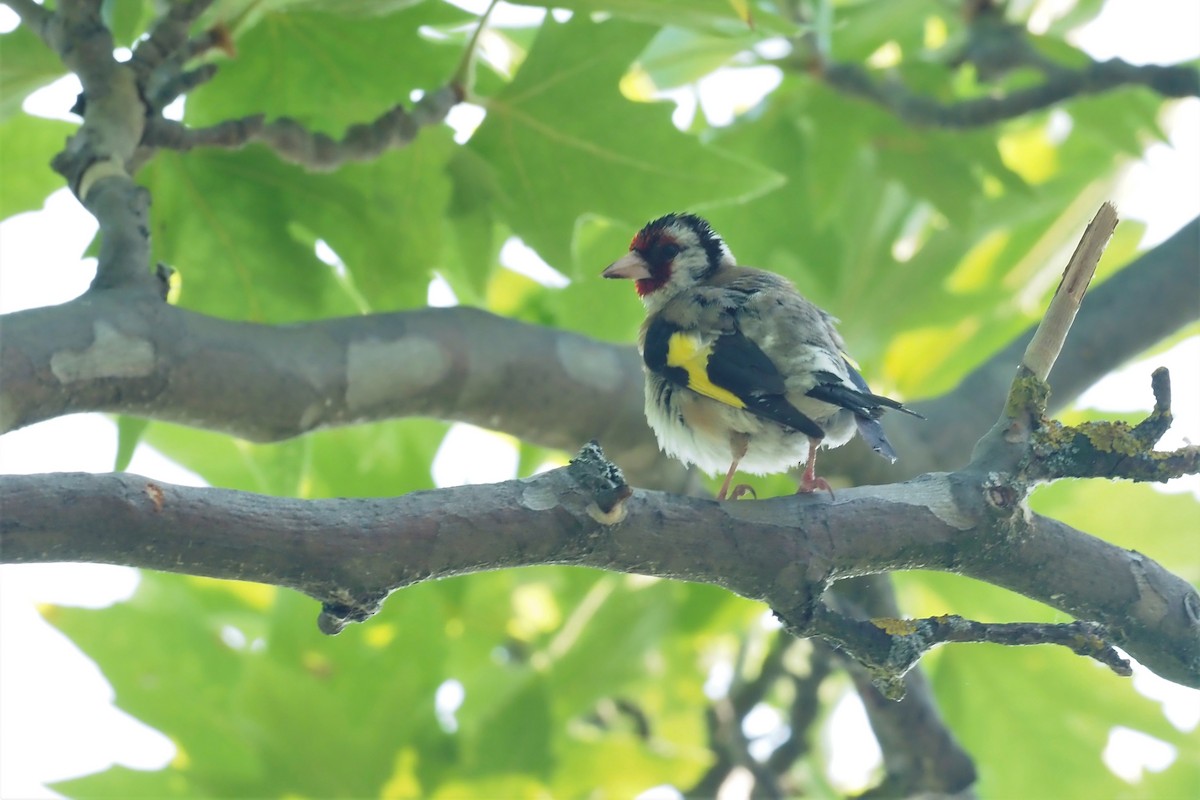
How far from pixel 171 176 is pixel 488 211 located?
732 millimetres

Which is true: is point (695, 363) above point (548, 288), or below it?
below

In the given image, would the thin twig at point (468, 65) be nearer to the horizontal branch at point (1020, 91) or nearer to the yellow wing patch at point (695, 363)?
the yellow wing patch at point (695, 363)

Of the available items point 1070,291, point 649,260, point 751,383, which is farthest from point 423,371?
point 1070,291

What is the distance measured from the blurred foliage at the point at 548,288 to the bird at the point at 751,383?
255 millimetres

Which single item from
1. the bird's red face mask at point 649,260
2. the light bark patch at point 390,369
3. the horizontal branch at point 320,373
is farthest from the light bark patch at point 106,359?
the bird's red face mask at point 649,260

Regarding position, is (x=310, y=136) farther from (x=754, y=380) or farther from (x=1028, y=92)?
(x=1028, y=92)

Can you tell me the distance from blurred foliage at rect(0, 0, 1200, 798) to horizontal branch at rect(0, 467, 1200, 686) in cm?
→ 104

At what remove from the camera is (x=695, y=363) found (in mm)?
2490

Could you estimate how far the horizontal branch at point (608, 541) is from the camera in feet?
4.74

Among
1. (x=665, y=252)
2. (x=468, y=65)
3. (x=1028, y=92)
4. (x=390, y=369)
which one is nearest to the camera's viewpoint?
(x=390, y=369)

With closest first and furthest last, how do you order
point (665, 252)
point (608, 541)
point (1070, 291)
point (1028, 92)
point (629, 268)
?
point (608, 541) < point (1070, 291) < point (629, 268) < point (665, 252) < point (1028, 92)

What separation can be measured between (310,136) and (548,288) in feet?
3.86

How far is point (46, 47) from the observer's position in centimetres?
259

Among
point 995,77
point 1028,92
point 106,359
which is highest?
point 995,77
